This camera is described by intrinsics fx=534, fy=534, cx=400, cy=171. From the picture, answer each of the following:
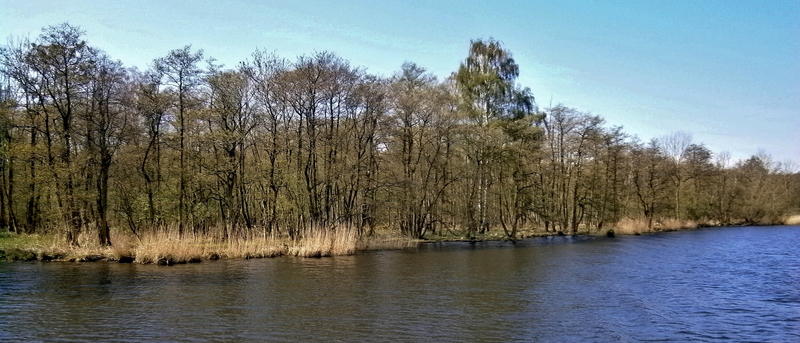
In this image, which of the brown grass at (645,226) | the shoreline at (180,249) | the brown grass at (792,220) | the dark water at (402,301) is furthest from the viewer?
the brown grass at (792,220)

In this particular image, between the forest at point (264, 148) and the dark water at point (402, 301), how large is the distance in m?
6.41

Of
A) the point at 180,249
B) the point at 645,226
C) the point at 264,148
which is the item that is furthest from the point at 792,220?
the point at 180,249

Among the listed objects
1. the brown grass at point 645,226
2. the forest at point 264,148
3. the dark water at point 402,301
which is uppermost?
the forest at point 264,148

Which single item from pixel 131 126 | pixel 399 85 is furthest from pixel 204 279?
pixel 399 85

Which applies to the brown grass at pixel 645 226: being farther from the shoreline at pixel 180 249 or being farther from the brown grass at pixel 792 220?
the shoreline at pixel 180 249

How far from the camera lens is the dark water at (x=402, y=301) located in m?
11.2

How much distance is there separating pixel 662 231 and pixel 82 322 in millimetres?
51732

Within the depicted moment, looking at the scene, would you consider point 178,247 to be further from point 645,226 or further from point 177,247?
point 645,226

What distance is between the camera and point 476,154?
3894cm

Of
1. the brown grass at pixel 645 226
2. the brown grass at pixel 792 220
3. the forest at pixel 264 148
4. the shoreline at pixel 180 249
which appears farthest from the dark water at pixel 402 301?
the brown grass at pixel 792 220

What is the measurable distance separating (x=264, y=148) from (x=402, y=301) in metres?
18.0

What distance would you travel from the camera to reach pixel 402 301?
14484 mm

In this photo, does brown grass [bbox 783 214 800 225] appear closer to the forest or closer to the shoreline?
the forest

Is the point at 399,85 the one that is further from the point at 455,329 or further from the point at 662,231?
the point at 662,231
